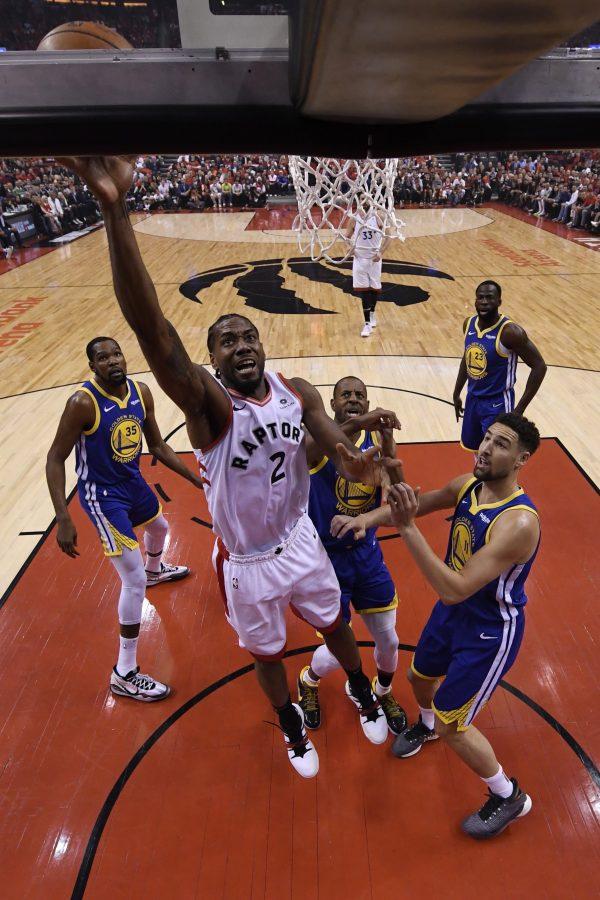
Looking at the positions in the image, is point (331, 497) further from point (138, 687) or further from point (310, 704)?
point (138, 687)

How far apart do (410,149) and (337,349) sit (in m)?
8.16

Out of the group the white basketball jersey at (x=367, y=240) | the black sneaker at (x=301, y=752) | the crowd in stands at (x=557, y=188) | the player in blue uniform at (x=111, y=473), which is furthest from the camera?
the crowd in stands at (x=557, y=188)

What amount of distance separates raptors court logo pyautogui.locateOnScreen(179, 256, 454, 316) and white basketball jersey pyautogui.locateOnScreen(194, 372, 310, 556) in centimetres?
870

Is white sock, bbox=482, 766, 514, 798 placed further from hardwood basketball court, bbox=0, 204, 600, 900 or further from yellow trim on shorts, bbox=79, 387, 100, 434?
yellow trim on shorts, bbox=79, 387, 100, 434

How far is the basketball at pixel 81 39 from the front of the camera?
78 cm

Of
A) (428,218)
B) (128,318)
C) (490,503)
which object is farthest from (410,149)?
(428,218)

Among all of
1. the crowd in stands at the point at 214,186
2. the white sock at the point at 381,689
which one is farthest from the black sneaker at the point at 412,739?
the crowd in stands at the point at 214,186

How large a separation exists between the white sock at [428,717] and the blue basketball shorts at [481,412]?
247 centimetres

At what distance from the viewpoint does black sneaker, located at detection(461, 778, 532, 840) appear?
268 centimetres

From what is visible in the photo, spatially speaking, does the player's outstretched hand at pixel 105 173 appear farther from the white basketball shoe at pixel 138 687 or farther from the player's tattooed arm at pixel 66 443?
the white basketball shoe at pixel 138 687

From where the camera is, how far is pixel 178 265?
14.6 metres

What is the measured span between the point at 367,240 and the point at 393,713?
7.43m

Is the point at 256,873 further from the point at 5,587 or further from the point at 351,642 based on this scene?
the point at 5,587

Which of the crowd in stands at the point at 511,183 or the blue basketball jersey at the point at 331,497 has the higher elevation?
the blue basketball jersey at the point at 331,497
